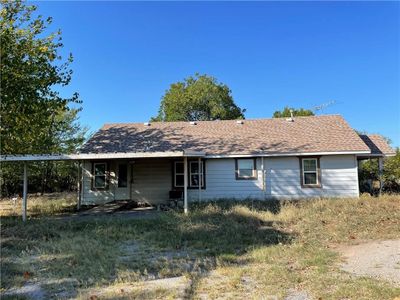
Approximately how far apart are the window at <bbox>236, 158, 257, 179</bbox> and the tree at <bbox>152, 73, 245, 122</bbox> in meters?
20.2

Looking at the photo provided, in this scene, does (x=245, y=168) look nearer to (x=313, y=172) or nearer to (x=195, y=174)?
A: (x=195, y=174)

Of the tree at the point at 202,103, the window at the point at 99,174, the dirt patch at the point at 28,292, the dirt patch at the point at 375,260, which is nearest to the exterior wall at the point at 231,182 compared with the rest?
the window at the point at 99,174

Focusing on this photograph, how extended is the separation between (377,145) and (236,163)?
7.37m

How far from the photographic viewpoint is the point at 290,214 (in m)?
12.9

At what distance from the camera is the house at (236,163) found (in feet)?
57.0

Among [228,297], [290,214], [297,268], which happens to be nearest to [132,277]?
[228,297]

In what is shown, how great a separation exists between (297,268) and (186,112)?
32.0m

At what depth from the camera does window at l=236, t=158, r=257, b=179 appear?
1777 centimetres

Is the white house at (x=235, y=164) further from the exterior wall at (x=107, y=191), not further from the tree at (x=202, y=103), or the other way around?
the tree at (x=202, y=103)

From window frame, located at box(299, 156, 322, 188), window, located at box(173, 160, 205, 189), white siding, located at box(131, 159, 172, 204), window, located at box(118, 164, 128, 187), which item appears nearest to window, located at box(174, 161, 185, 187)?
window, located at box(173, 160, 205, 189)

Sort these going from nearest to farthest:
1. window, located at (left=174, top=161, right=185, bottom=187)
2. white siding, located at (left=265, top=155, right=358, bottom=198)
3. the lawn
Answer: the lawn → white siding, located at (left=265, top=155, right=358, bottom=198) → window, located at (left=174, top=161, right=185, bottom=187)

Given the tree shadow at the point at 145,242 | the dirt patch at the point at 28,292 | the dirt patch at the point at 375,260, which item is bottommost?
the dirt patch at the point at 28,292

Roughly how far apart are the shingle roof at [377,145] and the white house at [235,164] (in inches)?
0.8

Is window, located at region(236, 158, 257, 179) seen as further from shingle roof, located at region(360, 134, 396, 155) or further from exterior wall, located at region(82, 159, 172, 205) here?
shingle roof, located at region(360, 134, 396, 155)
